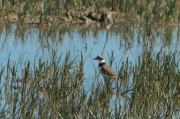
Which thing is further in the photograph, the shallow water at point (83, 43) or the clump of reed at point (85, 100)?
the shallow water at point (83, 43)

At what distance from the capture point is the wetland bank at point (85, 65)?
13.1ft

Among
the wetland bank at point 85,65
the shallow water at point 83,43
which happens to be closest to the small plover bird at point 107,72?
the wetland bank at point 85,65

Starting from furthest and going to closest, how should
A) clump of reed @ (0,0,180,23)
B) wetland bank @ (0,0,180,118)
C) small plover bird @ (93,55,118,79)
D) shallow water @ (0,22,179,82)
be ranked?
clump of reed @ (0,0,180,23)
shallow water @ (0,22,179,82)
small plover bird @ (93,55,118,79)
wetland bank @ (0,0,180,118)

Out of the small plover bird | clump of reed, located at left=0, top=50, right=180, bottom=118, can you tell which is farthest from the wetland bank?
the small plover bird

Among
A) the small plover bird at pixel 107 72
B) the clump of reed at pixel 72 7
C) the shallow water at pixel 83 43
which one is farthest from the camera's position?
the clump of reed at pixel 72 7

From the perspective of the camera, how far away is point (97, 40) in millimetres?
9438

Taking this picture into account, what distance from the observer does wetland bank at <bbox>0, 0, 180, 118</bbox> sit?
3.99m

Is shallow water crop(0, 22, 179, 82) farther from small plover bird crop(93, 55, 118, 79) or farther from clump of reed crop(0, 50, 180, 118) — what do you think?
clump of reed crop(0, 50, 180, 118)

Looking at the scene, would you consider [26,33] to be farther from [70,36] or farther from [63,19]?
[63,19]

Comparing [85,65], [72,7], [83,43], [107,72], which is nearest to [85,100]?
[107,72]

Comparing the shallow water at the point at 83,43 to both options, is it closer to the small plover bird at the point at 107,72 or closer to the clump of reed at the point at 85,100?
the small plover bird at the point at 107,72

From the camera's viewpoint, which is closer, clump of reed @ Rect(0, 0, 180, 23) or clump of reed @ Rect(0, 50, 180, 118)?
clump of reed @ Rect(0, 50, 180, 118)

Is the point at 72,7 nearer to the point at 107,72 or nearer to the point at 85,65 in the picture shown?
the point at 85,65

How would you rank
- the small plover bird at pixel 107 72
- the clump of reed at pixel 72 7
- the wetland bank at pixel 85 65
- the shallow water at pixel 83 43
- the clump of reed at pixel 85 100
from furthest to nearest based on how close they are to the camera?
1. the clump of reed at pixel 72 7
2. the shallow water at pixel 83 43
3. the small plover bird at pixel 107 72
4. the wetland bank at pixel 85 65
5. the clump of reed at pixel 85 100
